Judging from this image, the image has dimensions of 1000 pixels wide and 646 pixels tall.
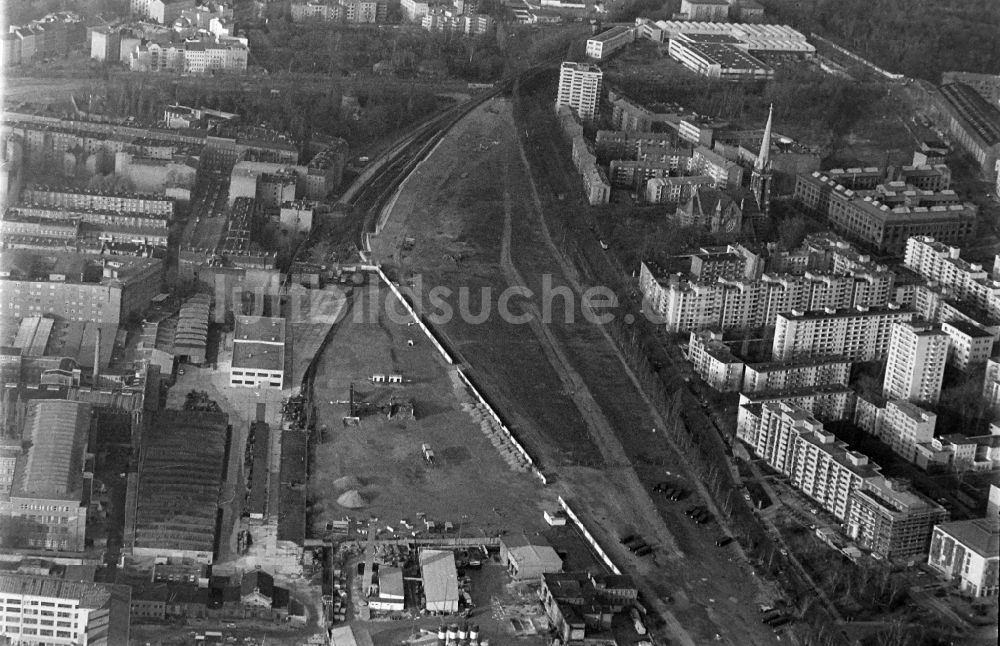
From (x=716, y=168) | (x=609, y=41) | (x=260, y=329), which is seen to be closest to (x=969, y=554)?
(x=260, y=329)

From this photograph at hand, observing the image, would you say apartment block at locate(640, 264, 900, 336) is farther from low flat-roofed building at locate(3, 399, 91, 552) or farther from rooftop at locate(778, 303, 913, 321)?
low flat-roofed building at locate(3, 399, 91, 552)

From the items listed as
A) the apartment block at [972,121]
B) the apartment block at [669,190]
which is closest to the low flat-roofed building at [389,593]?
the apartment block at [669,190]

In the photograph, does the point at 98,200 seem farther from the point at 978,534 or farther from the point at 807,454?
the point at 978,534

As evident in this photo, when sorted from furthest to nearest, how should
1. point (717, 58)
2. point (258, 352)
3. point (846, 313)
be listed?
point (717, 58) → point (846, 313) → point (258, 352)

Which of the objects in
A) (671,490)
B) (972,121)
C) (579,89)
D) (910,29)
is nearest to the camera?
(671,490)

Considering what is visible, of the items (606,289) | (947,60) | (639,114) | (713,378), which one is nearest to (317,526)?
(713,378)

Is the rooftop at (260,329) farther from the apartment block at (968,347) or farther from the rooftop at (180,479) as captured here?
the apartment block at (968,347)

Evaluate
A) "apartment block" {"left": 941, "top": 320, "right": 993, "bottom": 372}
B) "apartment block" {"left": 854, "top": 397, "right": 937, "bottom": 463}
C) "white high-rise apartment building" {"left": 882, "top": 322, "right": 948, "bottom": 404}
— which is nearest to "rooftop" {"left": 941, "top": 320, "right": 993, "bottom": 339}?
"apartment block" {"left": 941, "top": 320, "right": 993, "bottom": 372}
